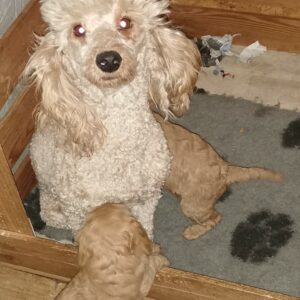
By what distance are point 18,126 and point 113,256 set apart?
24.2 inches

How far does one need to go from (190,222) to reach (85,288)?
63 centimetres

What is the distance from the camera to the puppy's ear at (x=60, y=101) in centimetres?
162

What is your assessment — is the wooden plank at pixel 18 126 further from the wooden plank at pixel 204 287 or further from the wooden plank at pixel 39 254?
the wooden plank at pixel 204 287

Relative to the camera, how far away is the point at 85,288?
1625 millimetres

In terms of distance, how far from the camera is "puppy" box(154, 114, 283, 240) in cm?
188

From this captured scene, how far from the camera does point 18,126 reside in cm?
192

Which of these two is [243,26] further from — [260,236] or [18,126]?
[18,126]

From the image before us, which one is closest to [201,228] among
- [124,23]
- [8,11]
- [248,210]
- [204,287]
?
[248,210]

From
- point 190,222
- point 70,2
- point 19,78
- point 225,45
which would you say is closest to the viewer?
point 70,2

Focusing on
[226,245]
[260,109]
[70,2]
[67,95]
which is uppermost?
[70,2]

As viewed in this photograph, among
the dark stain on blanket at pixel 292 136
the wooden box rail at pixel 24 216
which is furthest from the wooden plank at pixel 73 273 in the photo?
the dark stain on blanket at pixel 292 136

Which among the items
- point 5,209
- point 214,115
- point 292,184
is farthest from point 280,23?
point 5,209

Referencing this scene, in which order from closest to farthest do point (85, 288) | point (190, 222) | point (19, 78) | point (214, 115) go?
point (85, 288) < point (19, 78) < point (190, 222) < point (214, 115)

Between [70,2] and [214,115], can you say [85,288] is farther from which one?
[214,115]
